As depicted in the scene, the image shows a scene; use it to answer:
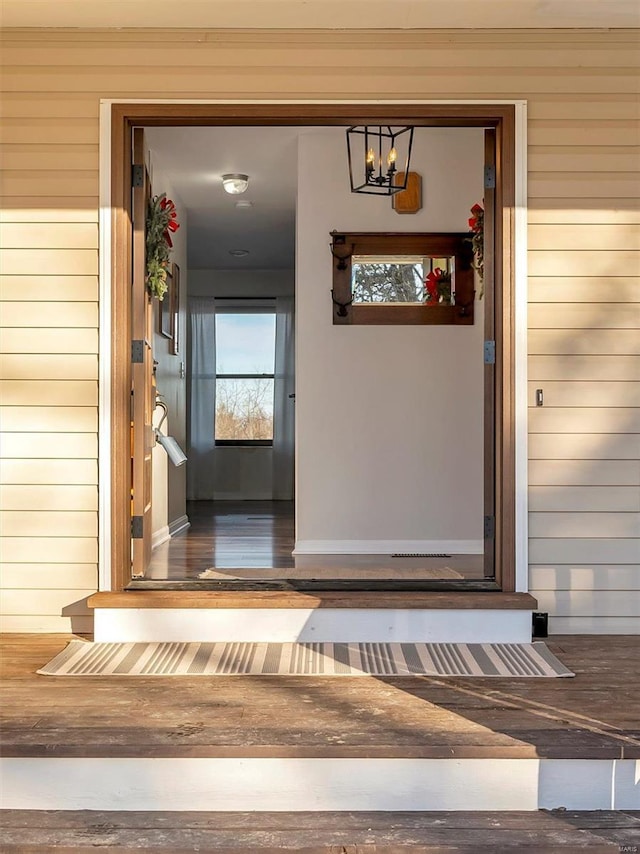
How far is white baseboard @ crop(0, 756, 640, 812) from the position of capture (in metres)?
2.56

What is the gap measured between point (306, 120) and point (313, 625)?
219 centimetres

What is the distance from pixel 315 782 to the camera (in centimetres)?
257

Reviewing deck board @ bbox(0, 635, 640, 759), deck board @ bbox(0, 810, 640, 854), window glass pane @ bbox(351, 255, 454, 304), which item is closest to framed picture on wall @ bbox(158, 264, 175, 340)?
window glass pane @ bbox(351, 255, 454, 304)

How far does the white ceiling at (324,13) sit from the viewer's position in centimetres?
360

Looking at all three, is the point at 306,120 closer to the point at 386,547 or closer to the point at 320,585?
the point at 320,585

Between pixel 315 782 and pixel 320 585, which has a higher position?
pixel 320 585

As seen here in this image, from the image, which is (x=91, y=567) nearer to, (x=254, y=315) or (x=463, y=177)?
(x=463, y=177)

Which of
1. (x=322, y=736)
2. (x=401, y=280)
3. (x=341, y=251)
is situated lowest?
(x=322, y=736)

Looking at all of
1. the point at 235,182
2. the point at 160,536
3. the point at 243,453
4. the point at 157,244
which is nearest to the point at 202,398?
the point at 243,453

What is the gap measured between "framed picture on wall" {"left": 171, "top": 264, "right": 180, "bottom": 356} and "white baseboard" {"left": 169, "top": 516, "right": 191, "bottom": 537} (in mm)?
1300

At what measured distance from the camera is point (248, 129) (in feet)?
16.8

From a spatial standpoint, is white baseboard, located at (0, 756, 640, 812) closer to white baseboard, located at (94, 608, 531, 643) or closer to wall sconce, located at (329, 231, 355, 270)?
white baseboard, located at (94, 608, 531, 643)

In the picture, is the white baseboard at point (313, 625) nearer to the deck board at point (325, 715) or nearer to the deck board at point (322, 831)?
the deck board at point (325, 715)

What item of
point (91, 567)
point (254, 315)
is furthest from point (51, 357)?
point (254, 315)
